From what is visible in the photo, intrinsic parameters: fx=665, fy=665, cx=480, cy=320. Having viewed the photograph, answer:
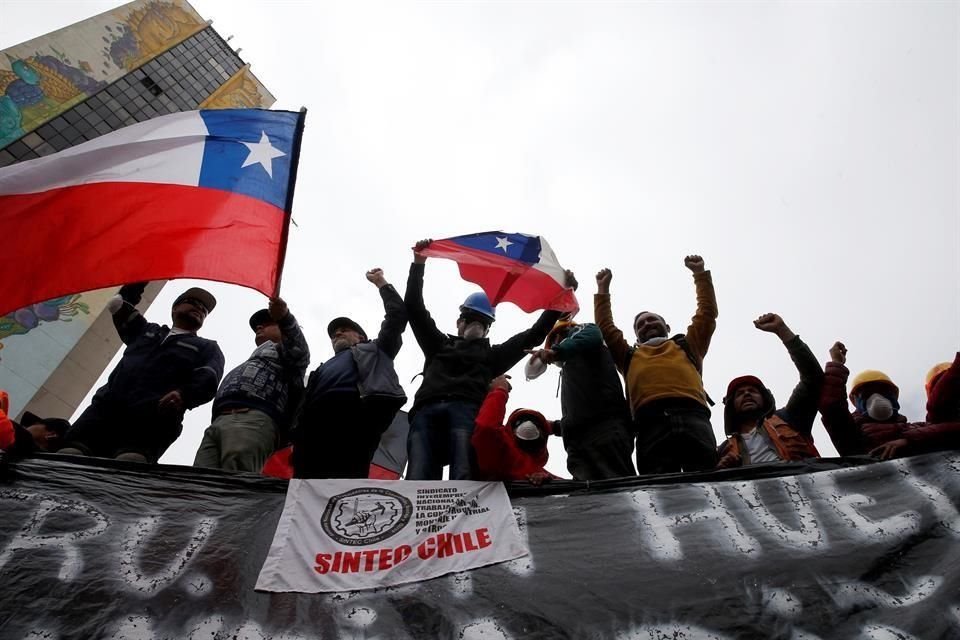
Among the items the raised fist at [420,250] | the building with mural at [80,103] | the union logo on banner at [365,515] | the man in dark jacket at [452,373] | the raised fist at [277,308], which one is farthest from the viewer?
the building with mural at [80,103]

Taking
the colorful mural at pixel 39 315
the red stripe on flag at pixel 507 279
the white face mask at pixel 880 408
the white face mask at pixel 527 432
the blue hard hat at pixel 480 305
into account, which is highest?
the colorful mural at pixel 39 315

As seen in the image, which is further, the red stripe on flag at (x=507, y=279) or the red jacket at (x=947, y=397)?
the red stripe on flag at (x=507, y=279)

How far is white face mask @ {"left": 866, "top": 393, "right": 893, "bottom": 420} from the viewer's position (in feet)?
12.6

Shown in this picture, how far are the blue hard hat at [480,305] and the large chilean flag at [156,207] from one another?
1.37m

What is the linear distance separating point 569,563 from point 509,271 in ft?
9.90

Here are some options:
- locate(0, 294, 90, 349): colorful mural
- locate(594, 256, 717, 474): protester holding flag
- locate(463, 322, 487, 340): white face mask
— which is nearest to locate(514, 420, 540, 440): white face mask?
locate(594, 256, 717, 474): protester holding flag

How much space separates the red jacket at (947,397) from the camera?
128 inches

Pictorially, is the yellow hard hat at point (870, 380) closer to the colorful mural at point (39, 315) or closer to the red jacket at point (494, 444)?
the red jacket at point (494, 444)

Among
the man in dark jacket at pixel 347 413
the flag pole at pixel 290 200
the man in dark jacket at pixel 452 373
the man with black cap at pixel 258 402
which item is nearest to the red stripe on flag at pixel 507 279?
the man in dark jacket at pixel 452 373

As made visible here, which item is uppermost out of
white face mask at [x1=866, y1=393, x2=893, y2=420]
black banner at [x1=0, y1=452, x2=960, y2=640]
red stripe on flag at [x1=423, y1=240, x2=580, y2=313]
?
red stripe on flag at [x1=423, y1=240, x2=580, y2=313]

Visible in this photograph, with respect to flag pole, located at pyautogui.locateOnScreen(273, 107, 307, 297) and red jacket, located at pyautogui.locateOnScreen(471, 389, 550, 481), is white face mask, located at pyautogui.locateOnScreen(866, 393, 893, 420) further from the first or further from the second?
flag pole, located at pyautogui.locateOnScreen(273, 107, 307, 297)

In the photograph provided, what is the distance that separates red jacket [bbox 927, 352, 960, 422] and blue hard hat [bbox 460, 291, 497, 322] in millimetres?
2625

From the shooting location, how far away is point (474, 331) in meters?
4.57

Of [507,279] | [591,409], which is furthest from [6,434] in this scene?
[507,279]
